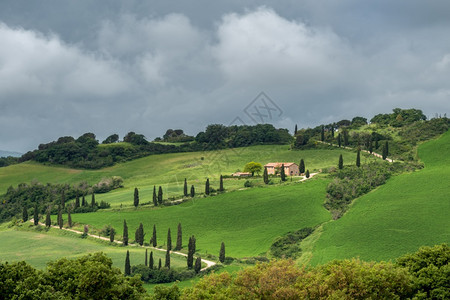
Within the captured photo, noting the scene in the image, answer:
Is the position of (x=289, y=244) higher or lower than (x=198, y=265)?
higher

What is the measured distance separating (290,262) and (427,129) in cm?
12332

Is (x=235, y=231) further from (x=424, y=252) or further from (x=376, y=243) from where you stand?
(x=424, y=252)

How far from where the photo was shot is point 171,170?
17200 cm

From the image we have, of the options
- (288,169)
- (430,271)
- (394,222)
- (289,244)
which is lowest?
(289,244)

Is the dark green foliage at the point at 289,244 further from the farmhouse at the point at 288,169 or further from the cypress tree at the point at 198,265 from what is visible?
the farmhouse at the point at 288,169

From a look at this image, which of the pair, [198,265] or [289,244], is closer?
[198,265]

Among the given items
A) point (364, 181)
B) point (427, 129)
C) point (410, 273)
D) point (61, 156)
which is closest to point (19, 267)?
point (410, 273)

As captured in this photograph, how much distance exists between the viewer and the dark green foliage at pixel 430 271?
5105 cm

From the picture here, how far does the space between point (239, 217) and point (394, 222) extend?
3237cm

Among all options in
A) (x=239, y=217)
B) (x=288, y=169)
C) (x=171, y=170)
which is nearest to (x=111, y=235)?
(x=239, y=217)

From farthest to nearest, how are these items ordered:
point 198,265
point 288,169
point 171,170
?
point 171,170 → point 288,169 → point 198,265

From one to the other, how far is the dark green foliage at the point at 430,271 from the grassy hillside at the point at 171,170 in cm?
7535

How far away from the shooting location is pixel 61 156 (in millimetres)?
196750

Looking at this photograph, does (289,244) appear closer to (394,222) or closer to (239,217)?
(239,217)
